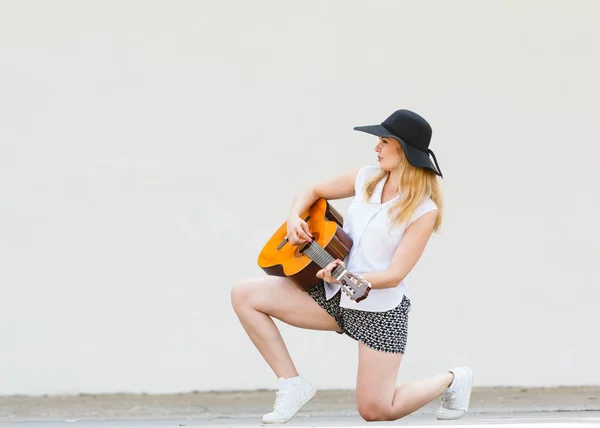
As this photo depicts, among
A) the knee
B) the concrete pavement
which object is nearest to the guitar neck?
the knee

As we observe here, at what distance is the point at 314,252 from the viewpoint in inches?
144

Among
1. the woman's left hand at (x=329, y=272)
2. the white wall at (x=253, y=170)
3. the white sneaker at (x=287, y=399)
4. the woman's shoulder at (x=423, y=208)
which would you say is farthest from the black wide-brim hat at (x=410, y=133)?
the white wall at (x=253, y=170)

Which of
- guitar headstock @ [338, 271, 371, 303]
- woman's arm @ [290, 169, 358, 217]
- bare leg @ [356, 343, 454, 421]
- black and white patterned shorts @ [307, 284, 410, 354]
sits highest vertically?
woman's arm @ [290, 169, 358, 217]

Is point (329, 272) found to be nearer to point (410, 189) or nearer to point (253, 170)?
point (410, 189)

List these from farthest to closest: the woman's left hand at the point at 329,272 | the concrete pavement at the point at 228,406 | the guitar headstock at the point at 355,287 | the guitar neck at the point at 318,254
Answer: the concrete pavement at the point at 228,406 < the guitar neck at the point at 318,254 < the woman's left hand at the point at 329,272 < the guitar headstock at the point at 355,287

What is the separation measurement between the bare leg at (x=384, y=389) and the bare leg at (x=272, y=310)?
0.22m

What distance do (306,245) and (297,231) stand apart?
0.20ft

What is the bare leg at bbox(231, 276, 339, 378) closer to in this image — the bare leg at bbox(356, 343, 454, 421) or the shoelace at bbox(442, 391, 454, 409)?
the bare leg at bbox(356, 343, 454, 421)

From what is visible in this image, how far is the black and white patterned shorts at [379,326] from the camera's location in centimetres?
372

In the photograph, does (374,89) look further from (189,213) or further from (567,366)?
(567,366)

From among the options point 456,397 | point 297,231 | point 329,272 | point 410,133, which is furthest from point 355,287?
point 456,397

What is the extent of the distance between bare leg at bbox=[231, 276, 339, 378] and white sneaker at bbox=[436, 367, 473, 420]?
0.51 meters

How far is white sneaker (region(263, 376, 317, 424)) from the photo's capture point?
369 cm

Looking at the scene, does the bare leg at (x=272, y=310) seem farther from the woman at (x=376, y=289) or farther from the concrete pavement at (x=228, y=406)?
the concrete pavement at (x=228, y=406)
